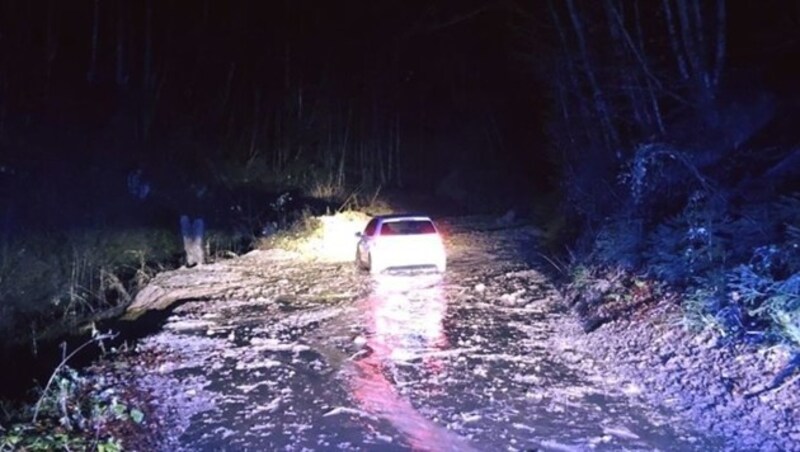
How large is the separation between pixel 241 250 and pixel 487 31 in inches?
1210

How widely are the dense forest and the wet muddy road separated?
2.24 m

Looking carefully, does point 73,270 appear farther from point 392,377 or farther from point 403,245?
point 392,377

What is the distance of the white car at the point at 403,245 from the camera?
1673cm

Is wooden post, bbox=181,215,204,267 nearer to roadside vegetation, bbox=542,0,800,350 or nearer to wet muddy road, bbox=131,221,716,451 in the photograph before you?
wet muddy road, bbox=131,221,716,451

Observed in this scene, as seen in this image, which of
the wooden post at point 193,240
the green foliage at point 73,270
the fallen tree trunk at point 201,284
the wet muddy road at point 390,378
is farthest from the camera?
the wooden post at point 193,240

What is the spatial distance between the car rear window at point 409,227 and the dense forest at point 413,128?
3.55 metres

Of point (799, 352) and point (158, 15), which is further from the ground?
point (158, 15)

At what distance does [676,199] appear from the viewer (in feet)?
50.4

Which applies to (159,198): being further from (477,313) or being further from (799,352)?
(799,352)

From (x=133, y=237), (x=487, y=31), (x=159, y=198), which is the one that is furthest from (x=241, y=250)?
(x=487, y=31)

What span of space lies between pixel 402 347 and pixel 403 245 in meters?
6.32

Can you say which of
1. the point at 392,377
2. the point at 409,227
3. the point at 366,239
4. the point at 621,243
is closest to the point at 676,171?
the point at 621,243

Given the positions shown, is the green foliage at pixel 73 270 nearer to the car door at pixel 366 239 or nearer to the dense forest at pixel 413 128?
the dense forest at pixel 413 128

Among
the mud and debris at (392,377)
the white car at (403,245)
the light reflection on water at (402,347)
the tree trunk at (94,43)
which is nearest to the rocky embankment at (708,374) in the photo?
the mud and debris at (392,377)
